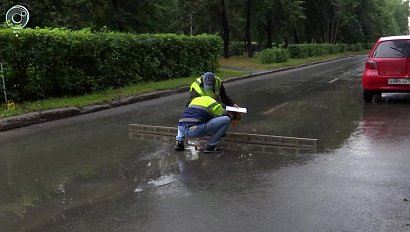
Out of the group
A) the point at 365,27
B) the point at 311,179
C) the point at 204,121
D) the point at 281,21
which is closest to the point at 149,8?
the point at 204,121

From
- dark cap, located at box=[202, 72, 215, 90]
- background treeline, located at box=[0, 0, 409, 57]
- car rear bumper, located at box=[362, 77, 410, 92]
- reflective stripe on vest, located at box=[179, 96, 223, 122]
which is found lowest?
car rear bumper, located at box=[362, 77, 410, 92]

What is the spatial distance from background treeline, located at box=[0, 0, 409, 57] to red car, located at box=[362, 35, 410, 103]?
8835 mm

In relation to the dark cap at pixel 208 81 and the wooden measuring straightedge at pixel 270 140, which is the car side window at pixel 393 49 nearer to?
the wooden measuring straightedge at pixel 270 140

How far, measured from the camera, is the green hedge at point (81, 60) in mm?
11836

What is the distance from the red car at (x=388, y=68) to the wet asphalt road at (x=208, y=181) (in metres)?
2.14

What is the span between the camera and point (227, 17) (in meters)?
43.4

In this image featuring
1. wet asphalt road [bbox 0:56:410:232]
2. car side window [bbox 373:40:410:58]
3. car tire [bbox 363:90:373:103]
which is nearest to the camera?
wet asphalt road [bbox 0:56:410:232]

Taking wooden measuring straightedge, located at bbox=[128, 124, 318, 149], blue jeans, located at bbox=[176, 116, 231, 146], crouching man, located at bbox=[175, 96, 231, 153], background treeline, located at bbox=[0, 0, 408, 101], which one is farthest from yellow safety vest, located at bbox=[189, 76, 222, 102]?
background treeline, located at bbox=[0, 0, 408, 101]

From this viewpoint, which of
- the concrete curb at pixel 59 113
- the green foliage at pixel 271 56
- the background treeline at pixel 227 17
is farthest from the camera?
the green foliage at pixel 271 56

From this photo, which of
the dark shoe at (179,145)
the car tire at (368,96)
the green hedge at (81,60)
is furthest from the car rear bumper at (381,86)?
the green hedge at (81,60)

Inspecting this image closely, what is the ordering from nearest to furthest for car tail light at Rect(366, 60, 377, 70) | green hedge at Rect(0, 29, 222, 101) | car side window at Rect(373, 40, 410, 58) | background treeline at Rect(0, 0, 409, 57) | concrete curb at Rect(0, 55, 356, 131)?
concrete curb at Rect(0, 55, 356, 131) < green hedge at Rect(0, 29, 222, 101) < car side window at Rect(373, 40, 410, 58) < car tail light at Rect(366, 60, 377, 70) < background treeline at Rect(0, 0, 409, 57)

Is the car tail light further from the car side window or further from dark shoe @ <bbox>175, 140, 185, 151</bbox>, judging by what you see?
dark shoe @ <bbox>175, 140, 185, 151</bbox>

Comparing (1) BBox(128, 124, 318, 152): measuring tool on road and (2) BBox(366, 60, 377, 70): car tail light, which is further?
(2) BBox(366, 60, 377, 70): car tail light

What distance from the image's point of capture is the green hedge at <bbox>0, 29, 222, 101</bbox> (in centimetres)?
1184
